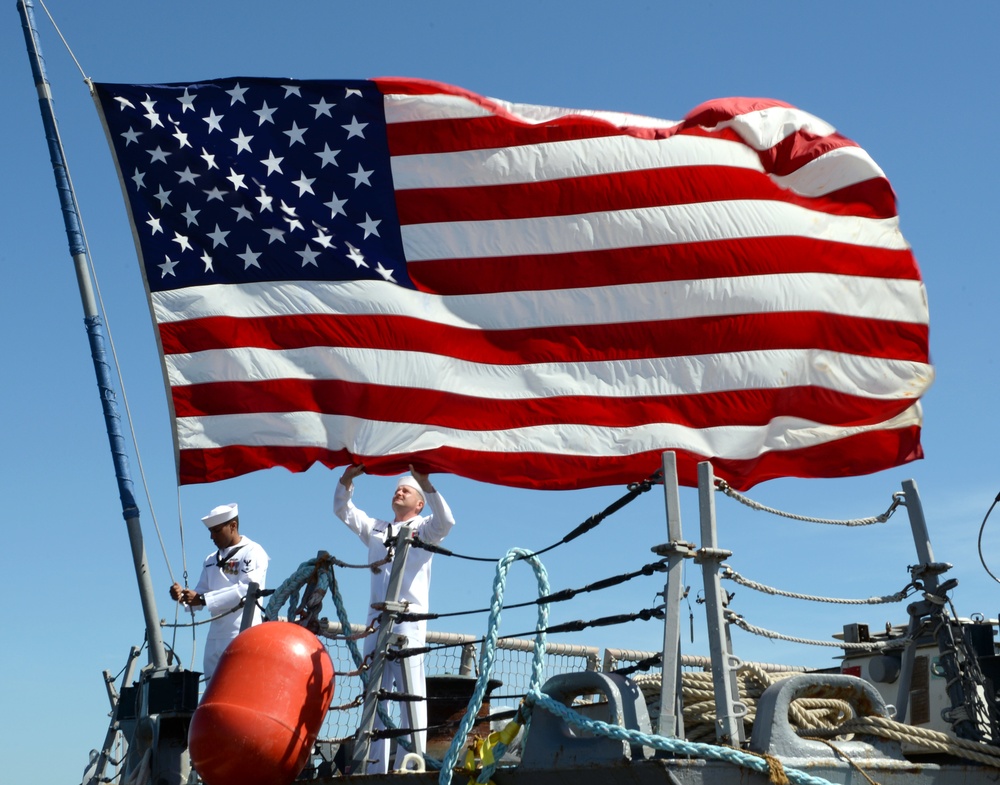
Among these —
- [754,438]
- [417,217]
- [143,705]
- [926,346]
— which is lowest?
[143,705]

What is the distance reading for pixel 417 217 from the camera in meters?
8.40

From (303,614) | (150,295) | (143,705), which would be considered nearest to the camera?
(303,614)

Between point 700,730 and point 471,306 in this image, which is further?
point 471,306

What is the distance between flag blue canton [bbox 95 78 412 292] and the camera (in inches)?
320

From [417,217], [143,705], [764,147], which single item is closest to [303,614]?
[143,705]

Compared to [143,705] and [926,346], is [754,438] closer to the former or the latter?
[926,346]

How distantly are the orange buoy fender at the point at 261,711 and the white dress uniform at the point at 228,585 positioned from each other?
195cm

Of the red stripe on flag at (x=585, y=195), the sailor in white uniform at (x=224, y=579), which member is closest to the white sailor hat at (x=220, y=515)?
the sailor in white uniform at (x=224, y=579)

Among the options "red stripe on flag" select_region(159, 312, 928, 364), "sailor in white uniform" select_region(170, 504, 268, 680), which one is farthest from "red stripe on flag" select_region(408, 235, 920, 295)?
"sailor in white uniform" select_region(170, 504, 268, 680)

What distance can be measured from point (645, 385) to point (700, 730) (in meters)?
2.62

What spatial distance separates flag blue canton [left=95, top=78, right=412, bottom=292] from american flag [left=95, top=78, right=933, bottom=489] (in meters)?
0.01

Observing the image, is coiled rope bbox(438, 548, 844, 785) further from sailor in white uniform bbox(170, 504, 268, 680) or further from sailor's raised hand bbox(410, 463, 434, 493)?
sailor in white uniform bbox(170, 504, 268, 680)

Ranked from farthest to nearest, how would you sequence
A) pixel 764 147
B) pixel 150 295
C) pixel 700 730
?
pixel 764 147 < pixel 150 295 < pixel 700 730

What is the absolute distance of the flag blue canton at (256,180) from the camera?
8.12m
